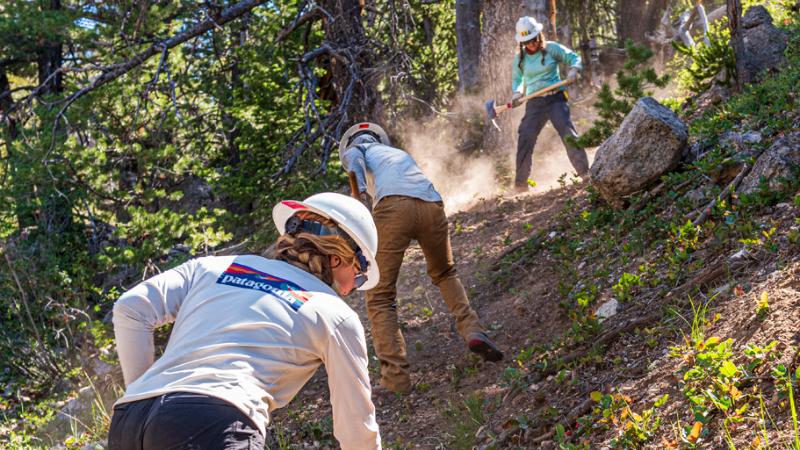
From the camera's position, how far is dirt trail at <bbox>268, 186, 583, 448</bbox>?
214 inches

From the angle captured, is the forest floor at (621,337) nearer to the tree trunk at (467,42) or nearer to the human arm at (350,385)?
the human arm at (350,385)

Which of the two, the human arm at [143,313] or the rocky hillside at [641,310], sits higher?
the human arm at [143,313]

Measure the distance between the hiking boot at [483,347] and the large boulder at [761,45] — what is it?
12.8 feet

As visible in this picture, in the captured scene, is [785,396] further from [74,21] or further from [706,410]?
[74,21]

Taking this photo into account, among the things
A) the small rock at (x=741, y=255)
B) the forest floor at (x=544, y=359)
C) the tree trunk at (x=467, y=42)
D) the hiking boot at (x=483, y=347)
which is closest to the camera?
the forest floor at (x=544, y=359)

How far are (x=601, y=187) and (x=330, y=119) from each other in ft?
14.8

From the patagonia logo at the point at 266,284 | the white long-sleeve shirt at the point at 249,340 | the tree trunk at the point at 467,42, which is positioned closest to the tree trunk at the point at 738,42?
the tree trunk at the point at 467,42

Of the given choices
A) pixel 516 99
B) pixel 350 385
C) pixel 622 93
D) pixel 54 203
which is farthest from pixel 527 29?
pixel 350 385

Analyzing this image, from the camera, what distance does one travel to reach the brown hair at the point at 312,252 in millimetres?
2811

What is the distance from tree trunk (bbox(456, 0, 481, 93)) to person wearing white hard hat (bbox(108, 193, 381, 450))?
8.98m

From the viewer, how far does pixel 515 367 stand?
18.0 feet

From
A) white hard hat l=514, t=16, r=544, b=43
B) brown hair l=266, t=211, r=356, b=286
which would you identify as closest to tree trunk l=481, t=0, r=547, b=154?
white hard hat l=514, t=16, r=544, b=43

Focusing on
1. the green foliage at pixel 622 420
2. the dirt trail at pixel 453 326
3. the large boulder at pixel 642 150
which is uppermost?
the large boulder at pixel 642 150

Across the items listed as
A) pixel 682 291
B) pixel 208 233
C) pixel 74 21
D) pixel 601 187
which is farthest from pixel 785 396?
pixel 74 21
